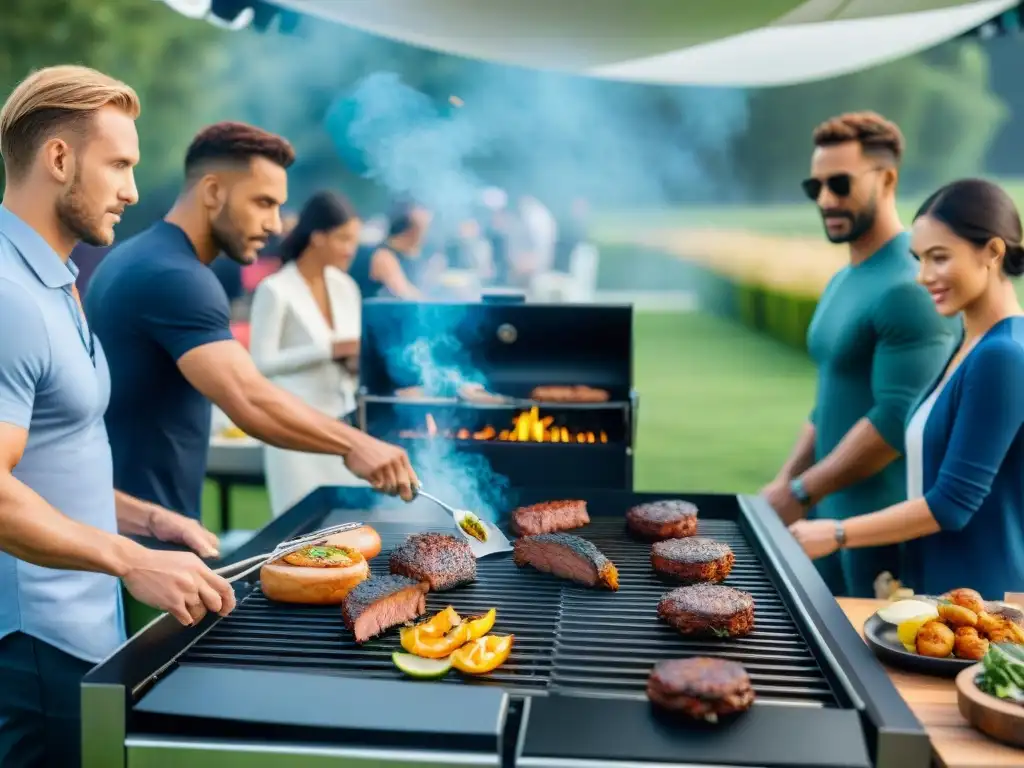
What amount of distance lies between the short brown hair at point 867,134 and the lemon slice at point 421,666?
9.83ft

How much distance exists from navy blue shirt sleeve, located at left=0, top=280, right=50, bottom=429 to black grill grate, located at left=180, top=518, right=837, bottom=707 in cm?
66

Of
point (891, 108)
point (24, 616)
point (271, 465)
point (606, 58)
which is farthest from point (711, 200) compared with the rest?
point (24, 616)

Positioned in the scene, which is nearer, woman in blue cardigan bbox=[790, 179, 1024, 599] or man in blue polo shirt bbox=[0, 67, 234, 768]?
man in blue polo shirt bbox=[0, 67, 234, 768]

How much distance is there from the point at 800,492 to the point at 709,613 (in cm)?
176

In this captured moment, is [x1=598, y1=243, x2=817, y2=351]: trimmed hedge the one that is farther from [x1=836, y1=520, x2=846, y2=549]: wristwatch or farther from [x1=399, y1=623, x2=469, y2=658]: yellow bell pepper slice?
[x1=399, y1=623, x2=469, y2=658]: yellow bell pepper slice

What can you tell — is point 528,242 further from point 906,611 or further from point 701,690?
point 701,690

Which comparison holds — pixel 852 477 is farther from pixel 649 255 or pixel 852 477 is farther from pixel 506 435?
pixel 649 255

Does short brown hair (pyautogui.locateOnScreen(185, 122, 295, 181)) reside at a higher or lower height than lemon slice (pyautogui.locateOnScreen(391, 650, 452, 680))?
higher

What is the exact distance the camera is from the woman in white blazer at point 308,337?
5.29 metres

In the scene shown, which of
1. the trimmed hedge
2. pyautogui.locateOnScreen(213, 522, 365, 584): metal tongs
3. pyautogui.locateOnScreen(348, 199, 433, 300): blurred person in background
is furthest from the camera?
the trimmed hedge

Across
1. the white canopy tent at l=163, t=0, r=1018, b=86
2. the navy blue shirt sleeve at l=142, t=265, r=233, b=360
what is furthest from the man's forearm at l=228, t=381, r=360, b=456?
the white canopy tent at l=163, t=0, r=1018, b=86

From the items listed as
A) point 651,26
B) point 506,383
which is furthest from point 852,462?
point 651,26

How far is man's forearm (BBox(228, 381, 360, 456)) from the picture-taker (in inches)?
126

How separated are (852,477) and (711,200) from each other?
615 inches
